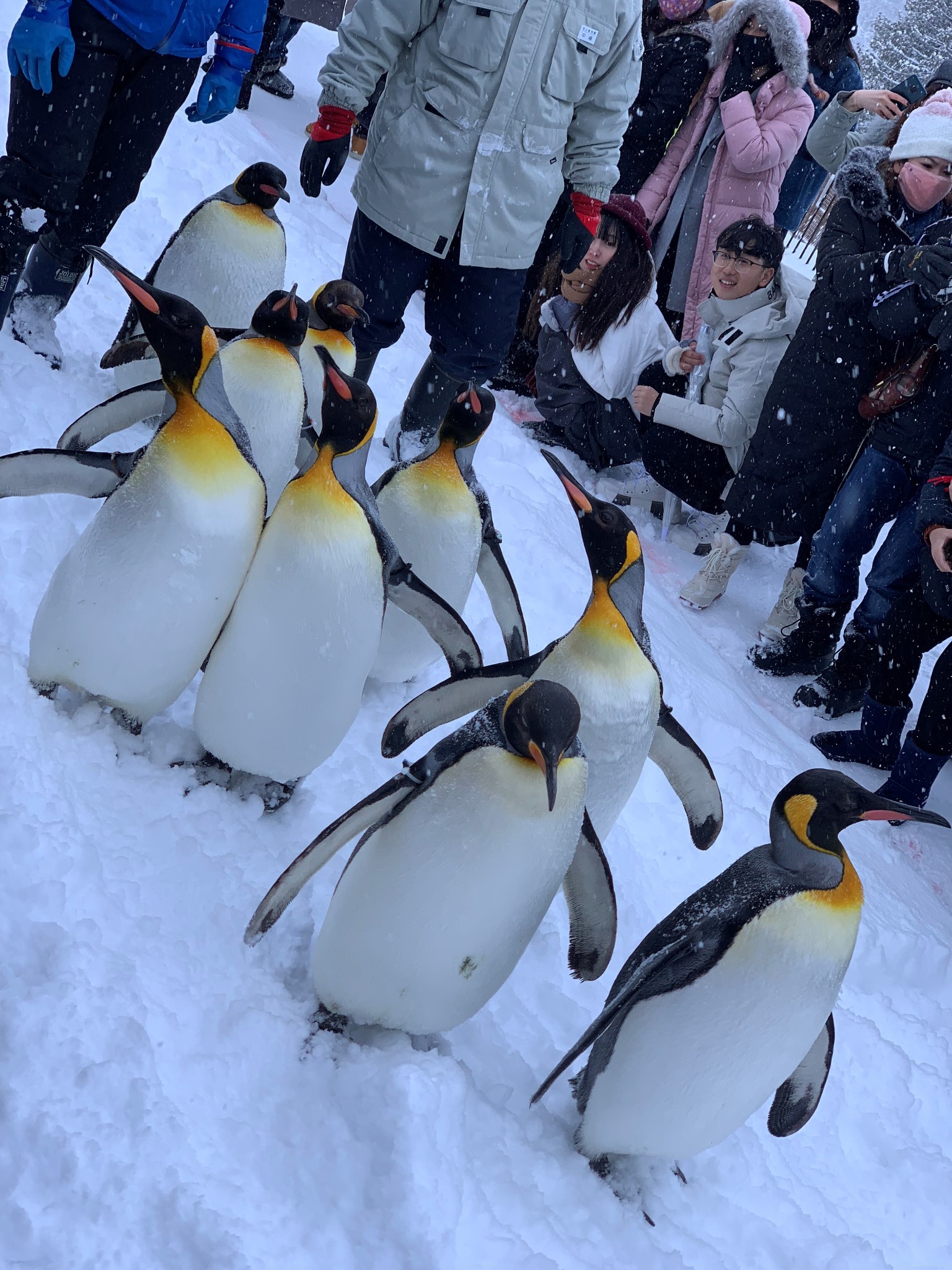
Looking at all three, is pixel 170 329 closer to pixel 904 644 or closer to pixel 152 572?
pixel 152 572

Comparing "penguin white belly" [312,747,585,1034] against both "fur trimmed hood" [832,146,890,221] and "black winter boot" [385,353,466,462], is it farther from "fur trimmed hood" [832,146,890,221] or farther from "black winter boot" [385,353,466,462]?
"fur trimmed hood" [832,146,890,221]

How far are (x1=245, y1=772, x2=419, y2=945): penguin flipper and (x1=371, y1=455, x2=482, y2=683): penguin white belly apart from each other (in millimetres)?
614

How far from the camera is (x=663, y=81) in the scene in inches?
170

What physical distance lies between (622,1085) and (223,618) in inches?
36.5

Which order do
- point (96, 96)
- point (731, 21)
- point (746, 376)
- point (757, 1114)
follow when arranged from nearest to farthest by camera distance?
point (757, 1114)
point (96, 96)
point (746, 376)
point (731, 21)

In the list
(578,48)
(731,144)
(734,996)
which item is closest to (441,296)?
(578,48)

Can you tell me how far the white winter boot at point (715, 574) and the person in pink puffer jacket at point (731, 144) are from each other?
3.88 feet

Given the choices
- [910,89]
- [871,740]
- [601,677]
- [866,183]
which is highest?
[910,89]

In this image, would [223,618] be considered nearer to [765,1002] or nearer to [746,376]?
[765,1002]

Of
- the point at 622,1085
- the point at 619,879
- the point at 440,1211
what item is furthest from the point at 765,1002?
the point at 619,879

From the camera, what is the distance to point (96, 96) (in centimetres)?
223

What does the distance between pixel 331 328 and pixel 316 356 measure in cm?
8

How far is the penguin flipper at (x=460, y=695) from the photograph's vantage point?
1.73 meters

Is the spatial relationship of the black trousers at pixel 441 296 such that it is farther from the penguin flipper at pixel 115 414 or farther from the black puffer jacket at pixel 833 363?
the black puffer jacket at pixel 833 363
